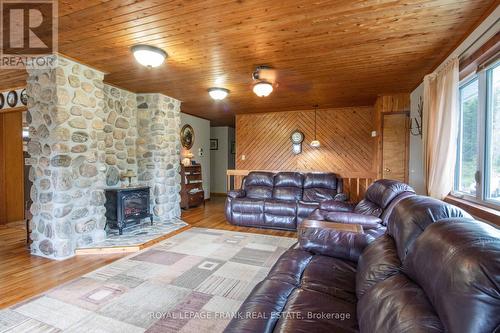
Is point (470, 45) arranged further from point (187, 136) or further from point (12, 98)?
point (12, 98)

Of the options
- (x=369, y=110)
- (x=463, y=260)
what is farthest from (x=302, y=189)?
(x=463, y=260)

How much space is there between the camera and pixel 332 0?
1995 mm

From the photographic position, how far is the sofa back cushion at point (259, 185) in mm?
5098

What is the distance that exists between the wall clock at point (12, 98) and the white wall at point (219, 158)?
17.4 ft

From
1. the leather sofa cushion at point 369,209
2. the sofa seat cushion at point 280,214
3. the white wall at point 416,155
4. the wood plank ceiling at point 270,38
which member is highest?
the wood plank ceiling at point 270,38

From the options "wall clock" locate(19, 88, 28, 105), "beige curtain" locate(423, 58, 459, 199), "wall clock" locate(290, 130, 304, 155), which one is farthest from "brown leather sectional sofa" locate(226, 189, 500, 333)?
"wall clock" locate(19, 88, 28, 105)

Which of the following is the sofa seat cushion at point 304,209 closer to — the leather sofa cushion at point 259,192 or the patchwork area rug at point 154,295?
the leather sofa cushion at point 259,192

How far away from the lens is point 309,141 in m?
6.47

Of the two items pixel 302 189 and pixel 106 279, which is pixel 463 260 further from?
pixel 302 189

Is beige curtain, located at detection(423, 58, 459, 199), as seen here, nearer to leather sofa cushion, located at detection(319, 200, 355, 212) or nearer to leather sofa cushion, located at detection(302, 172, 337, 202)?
leather sofa cushion, located at detection(319, 200, 355, 212)

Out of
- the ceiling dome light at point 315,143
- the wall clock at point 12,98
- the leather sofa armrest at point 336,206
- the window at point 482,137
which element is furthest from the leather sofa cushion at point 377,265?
the wall clock at point 12,98

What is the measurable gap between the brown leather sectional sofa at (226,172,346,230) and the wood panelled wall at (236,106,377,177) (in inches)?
39.4

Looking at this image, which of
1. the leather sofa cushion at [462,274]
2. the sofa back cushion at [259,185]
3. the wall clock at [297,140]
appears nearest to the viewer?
the leather sofa cushion at [462,274]

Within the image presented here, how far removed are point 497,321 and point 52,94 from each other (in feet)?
13.9
